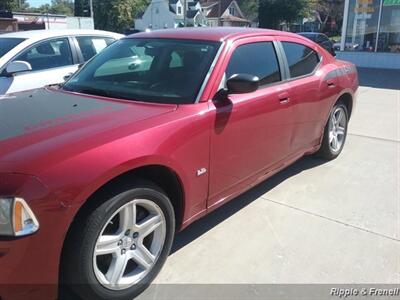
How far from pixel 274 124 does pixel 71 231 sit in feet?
7.07

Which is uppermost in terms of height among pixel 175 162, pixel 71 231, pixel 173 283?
pixel 175 162

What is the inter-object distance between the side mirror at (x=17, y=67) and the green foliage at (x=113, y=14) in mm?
61253

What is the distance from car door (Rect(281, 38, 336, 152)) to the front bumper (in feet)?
8.73

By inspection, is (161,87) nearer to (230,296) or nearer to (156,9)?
(230,296)

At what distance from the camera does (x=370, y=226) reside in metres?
3.70

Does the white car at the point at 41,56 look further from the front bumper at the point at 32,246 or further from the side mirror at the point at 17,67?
the front bumper at the point at 32,246

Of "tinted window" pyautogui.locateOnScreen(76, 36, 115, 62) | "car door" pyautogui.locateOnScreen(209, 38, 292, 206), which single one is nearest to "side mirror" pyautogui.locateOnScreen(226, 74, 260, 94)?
"car door" pyautogui.locateOnScreen(209, 38, 292, 206)

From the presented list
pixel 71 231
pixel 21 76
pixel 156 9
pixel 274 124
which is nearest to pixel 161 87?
pixel 274 124

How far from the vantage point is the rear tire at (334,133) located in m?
5.07

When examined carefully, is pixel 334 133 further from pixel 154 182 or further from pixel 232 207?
pixel 154 182

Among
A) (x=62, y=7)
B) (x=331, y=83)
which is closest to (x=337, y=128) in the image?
(x=331, y=83)

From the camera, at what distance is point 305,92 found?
425 cm

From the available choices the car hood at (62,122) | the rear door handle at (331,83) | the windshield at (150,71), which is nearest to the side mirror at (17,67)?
the windshield at (150,71)

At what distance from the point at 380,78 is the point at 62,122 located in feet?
43.9
